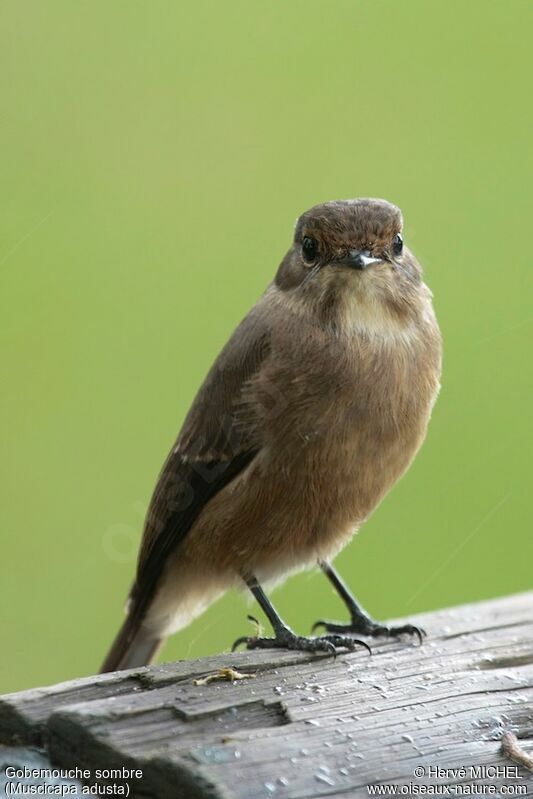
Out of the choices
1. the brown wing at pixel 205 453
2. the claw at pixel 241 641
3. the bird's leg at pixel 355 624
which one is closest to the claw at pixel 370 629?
the bird's leg at pixel 355 624

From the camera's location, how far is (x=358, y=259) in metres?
4.44

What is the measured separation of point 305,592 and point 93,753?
3160 mm

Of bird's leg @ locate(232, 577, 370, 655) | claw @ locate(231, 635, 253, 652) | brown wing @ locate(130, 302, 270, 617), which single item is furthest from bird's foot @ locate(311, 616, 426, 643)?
brown wing @ locate(130, 302, 270, 617)

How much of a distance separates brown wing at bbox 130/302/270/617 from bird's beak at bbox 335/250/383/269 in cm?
41

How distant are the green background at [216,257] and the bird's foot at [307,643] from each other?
4.15ft

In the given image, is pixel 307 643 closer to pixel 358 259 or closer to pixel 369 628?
pixel 369 628

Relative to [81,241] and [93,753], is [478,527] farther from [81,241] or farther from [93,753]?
[93,753]

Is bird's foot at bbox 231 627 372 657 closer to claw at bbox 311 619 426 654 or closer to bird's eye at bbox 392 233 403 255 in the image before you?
claw at bbox 311 619 426 654

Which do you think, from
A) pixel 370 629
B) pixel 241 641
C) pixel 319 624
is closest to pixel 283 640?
pixel 241 641

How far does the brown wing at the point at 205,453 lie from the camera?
4723 millimetres

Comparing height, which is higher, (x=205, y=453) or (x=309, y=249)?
(x=309, y=249)

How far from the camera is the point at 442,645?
4383mm

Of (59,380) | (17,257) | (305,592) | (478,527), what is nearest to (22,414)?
(59,380)

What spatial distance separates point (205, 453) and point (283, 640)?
726 mm
